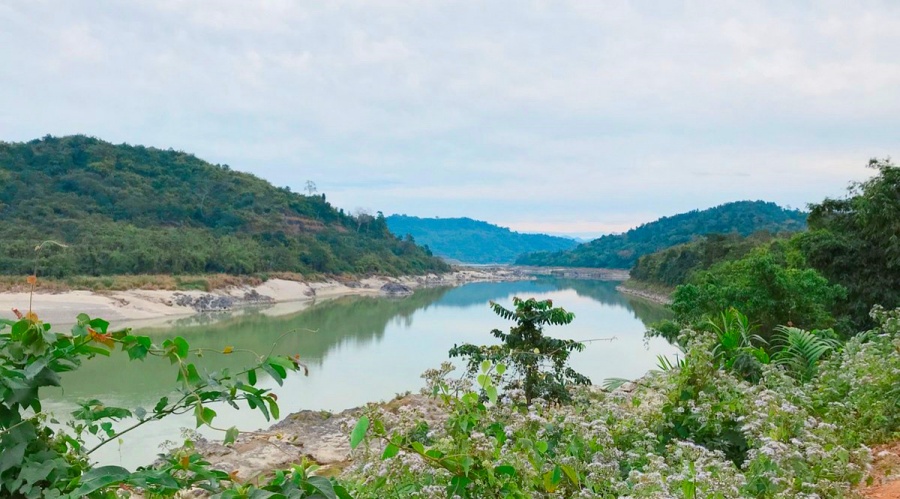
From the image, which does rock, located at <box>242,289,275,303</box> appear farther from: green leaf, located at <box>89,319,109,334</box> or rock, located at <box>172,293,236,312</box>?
green leaf, located at <box>89,319,109,334</box>

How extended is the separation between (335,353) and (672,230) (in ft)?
263

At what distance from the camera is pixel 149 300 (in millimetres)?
28203

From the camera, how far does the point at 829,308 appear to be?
1270cm

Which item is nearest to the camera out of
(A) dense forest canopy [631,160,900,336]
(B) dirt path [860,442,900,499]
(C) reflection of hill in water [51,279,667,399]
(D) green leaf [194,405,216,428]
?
(D) green leaf [194,405,216,428]

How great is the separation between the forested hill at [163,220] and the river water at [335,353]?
845 centimetres

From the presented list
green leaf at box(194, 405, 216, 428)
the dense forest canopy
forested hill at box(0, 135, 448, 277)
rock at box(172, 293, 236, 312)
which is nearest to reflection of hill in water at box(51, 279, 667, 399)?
green leaf at box(194, 405, 216, 428)

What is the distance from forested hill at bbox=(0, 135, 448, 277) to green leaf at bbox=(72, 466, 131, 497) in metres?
30.9

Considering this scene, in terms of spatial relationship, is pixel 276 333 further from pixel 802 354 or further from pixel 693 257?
pixel 693 257

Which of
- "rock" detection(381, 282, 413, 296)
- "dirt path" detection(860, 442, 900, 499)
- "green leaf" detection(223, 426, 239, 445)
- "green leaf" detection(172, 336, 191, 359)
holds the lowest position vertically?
"rock" detection(381, 282, 413, 296)

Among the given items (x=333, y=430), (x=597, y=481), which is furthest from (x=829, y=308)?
(x=597, y=481)

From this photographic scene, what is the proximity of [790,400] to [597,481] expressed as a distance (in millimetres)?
1698

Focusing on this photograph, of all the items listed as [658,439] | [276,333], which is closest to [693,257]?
[276,333]

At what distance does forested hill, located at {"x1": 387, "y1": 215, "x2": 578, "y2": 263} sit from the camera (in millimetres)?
163250

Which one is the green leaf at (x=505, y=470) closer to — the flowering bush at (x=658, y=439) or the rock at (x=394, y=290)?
the flowering bush at (x=658, y=439)
